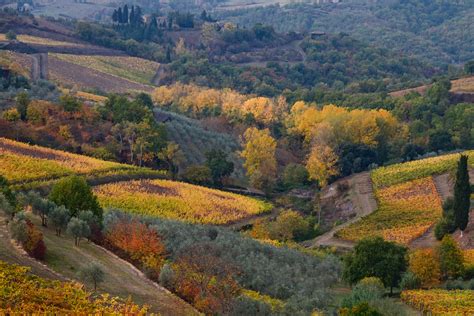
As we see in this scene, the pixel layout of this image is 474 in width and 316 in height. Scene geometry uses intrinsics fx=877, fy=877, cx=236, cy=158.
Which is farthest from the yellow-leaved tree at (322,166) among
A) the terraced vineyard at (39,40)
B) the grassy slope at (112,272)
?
the terraced vineyard at (39,40)

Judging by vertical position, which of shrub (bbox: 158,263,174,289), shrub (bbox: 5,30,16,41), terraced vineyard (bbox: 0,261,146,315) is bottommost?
shrub (bbox: 5,30,16,41)

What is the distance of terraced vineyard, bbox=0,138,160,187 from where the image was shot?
6481 cm

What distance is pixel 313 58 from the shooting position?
18938 centimetres

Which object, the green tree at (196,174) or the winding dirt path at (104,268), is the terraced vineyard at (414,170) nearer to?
the green tree at (196,174)

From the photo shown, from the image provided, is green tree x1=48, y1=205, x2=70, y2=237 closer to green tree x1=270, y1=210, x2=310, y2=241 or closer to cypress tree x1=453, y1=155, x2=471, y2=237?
green tree x1=270, y1=210, x2=310, y2=241

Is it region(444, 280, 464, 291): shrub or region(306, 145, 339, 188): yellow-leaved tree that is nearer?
region(444, 280, 464, 291): shrub

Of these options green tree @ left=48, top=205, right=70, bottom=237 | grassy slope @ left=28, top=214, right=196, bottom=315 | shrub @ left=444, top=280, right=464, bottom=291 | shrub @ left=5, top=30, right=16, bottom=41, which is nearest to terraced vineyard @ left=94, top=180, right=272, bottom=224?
green tree @ left=48, top=205, right=70, bottom=237

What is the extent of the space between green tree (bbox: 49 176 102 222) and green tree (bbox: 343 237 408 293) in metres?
14.6

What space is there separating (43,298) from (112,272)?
9.67m

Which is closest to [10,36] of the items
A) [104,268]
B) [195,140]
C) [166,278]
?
[195,140]

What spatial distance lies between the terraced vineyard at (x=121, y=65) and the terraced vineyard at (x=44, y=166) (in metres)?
73.4

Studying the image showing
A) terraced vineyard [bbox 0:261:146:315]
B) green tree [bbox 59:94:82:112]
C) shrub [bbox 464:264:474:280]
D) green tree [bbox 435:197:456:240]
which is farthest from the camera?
green tree [bbox 59:94:82:112]

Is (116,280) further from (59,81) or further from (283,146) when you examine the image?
(59,81)

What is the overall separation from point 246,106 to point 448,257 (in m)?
68.3
